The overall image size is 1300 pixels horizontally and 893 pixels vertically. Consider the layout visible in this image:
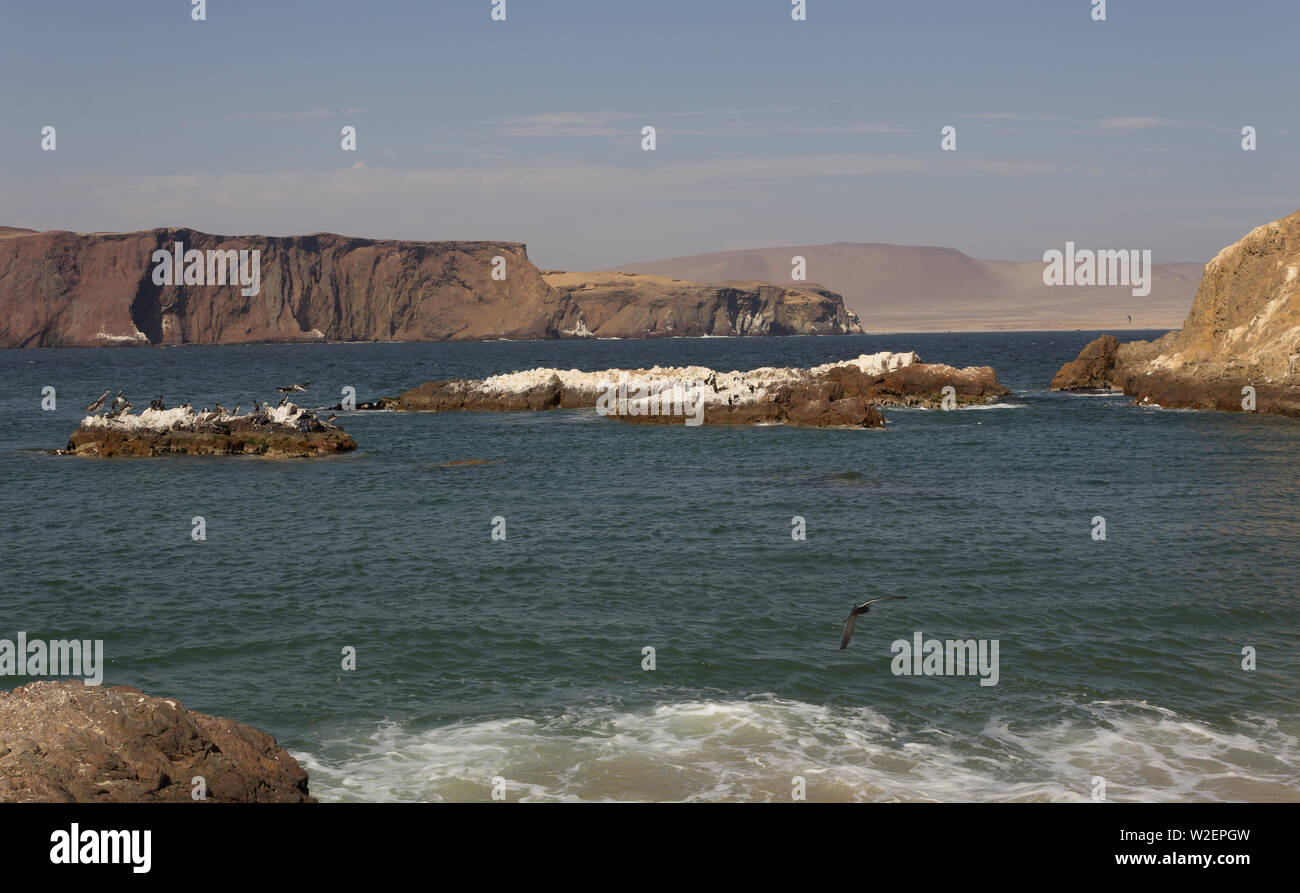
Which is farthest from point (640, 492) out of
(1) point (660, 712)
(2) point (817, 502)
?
(1) point (660, 712)

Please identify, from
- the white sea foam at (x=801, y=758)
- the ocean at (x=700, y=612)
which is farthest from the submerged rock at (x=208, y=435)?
the white sea foam at (x=801, y=758)

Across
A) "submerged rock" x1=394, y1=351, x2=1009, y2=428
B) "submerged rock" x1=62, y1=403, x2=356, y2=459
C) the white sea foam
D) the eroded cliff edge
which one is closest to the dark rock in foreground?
the white sea foam

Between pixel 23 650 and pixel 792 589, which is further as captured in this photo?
pixel 792 589

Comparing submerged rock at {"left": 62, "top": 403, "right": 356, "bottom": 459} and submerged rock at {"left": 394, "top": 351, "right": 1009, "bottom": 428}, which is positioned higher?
submerged rock at {"left": 394, "top": 351, "right": 1009, "bottom": 428}

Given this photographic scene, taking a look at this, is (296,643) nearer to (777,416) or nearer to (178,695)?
(178,695)

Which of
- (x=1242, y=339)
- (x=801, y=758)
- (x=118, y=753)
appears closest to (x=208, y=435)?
(x=801, y=758)

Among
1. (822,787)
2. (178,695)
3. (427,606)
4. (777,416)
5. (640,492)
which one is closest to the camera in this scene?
(822,787)

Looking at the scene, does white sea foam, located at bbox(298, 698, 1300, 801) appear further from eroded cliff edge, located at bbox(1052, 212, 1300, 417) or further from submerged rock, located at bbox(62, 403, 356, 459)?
eroded cliff edge, located at bbox(1052, 212, 1300, 417)
